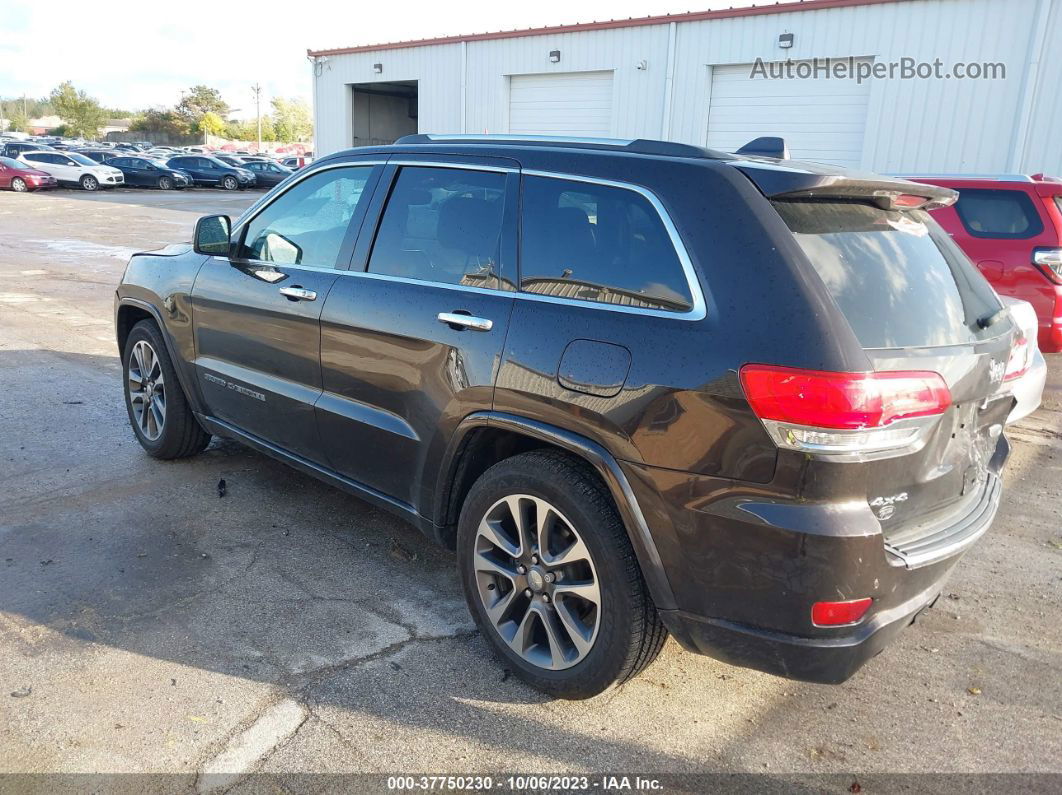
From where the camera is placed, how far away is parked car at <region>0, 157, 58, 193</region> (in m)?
32.1

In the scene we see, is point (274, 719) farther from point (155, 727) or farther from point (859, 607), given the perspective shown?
point (859, 607)

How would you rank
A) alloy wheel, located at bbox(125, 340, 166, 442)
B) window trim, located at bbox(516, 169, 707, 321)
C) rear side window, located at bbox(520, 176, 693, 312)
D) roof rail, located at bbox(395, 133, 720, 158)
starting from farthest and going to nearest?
alloy wheel, located at bbox(125, 340, 166, 442) → roof rail, located at bbox(395, 133, 720, 158) → rear side window, located at bbox(520, 176, 693, 312) → window trim, located at bbox(516, 169, 707, 321)

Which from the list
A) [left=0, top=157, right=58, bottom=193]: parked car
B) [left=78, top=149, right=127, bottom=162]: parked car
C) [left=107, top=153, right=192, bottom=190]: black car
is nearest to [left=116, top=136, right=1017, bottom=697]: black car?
[left=0, top=157, right=58, bottom=193]: parked car

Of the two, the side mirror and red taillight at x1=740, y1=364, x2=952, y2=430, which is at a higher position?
the side mirror

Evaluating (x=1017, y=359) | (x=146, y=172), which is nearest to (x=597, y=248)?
(x=1017, y=359)

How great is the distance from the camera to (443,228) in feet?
11.2

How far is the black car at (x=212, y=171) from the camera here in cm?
3762

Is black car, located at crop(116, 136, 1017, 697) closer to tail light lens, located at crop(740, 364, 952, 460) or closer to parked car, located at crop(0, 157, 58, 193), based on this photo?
tail light lens, located at crop(740, 364, 952, 460)

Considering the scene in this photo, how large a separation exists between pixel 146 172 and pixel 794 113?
29599mm

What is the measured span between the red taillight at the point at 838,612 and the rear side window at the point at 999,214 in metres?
5.97

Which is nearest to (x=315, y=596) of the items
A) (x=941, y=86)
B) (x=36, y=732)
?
(x=36, y=732)

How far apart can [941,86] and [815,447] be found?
14.9 m

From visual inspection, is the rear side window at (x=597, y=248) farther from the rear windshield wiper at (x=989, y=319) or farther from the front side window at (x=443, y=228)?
the rear windshield wiper at (x=989, y=319)

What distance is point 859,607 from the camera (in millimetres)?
2406
